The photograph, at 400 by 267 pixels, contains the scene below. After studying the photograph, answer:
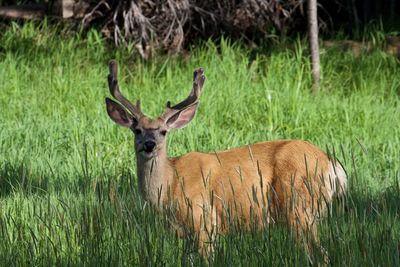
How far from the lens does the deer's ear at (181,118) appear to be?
7.69m

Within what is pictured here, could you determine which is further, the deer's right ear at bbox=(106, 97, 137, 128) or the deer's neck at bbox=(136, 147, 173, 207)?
the deer's right ear at bbox=(106, 97, 137, 128)

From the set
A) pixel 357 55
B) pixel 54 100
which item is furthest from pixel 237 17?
pixel 54 100

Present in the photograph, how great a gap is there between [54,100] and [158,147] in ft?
12.6

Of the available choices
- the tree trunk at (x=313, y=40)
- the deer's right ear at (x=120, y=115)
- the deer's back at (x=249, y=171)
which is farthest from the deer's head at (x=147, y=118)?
the tree trunk at (x=313, y=40)

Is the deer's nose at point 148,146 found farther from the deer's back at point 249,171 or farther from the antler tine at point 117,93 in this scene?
the antler tine at point 117,93

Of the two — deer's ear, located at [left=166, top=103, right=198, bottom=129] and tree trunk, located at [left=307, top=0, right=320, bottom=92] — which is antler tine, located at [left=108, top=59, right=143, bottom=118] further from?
tree trunk, located at [left=307, top=0, right=320, bottom=92]

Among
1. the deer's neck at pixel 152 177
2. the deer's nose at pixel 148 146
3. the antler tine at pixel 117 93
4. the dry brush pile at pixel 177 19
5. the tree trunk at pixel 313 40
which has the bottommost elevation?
the deer's neck at pixel 152 177

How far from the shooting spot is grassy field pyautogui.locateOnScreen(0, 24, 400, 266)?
5.48 meters

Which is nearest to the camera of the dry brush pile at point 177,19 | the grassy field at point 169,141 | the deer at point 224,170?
the grassy field at point 169,141

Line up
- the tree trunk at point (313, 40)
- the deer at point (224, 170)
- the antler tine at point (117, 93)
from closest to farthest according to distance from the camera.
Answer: the deer at point (224, 170), the antler tine at point (117, 93), the tree trunk at point (313, 40)

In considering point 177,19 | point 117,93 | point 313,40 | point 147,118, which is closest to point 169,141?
point 117,93

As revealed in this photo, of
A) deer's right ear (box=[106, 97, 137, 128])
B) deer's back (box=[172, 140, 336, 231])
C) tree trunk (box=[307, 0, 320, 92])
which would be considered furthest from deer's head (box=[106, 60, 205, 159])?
tree trunk (box=[307, 0, 320, 92])

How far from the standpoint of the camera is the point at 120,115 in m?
7.70

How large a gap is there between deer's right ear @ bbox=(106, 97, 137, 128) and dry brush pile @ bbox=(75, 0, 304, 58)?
5.27 meters
